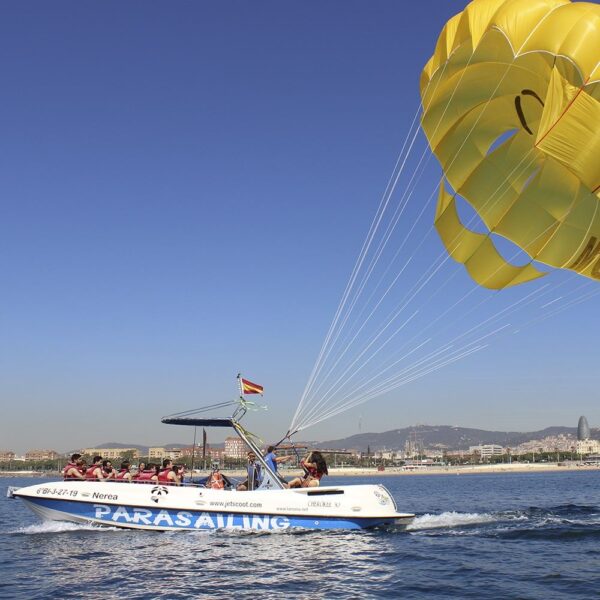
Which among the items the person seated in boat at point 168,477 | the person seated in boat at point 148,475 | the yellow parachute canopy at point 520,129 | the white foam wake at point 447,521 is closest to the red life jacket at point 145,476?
the person seated in boat at point 148,475

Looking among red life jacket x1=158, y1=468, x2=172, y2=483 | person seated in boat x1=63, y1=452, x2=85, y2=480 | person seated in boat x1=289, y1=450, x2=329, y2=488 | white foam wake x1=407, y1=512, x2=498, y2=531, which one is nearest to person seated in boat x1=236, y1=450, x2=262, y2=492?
person seated in boat x1=289, y1=450, x2=329, y2=488

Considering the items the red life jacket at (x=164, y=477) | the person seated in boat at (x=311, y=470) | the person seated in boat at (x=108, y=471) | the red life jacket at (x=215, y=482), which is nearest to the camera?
the person seated in boat at (x=311, y=470)

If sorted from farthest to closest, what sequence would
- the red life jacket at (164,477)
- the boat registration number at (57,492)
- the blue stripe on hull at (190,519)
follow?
1. the red life jacket at (164,477)
2. the boat registration number at (57,492)
3. the blue stripe on hull at (190,519)

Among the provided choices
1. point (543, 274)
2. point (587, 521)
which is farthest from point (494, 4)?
point (587, 521)

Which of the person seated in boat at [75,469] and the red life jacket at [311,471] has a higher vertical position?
the person seated in boat at [75,469]

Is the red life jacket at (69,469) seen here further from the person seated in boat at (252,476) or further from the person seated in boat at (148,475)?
the person seated in boat at (252,476)

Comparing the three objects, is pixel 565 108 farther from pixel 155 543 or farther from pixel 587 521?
pixel 587 521

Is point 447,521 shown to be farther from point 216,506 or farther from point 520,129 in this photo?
point 520,129
